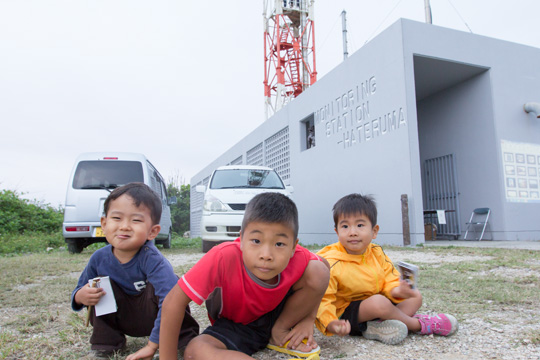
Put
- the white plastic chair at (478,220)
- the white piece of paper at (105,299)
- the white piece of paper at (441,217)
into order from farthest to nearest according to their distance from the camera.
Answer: the white piece of paper at (441,217), the white plastic chair at (478,220), the white piece of paper at (105,299)

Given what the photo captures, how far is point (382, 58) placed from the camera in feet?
27.1

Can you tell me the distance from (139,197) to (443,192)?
10.1 metres

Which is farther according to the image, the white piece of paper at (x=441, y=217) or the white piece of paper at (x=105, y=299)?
the white piece of paper at (x=441, y=217)

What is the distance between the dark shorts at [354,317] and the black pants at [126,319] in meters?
0.73

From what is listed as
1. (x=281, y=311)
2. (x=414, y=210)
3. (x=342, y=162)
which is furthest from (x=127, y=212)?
(x=342, y=162)

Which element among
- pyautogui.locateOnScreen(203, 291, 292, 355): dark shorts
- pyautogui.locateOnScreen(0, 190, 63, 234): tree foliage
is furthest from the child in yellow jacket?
pyautogui.locateOnScreen(0, 190, 63, 234): tree foliage

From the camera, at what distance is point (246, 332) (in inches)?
65.4

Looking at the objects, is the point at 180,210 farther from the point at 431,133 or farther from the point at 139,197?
the point at 139,197

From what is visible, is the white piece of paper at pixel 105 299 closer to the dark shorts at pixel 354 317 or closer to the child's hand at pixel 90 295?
the child's hand at pixel 90 295

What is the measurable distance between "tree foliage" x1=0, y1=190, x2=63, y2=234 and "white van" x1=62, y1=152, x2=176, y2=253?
6398mm

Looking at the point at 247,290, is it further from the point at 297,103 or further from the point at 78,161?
the point at 297,103

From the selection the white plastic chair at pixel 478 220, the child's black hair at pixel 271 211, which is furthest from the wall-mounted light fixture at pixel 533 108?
the child's black hair at pixel 271 211

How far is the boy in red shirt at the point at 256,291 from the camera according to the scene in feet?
4.67

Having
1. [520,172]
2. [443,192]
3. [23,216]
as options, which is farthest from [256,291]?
[23,216]
